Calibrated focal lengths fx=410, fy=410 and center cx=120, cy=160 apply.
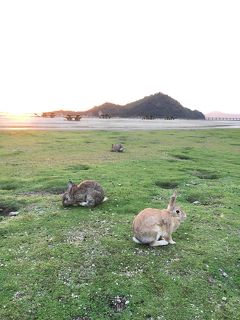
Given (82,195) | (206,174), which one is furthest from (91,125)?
(82,195)

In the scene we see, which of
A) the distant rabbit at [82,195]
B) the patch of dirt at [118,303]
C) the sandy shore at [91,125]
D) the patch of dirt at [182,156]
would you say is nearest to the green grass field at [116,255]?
the patch of dirt at [118,303]

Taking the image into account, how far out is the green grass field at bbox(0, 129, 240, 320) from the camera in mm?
8922

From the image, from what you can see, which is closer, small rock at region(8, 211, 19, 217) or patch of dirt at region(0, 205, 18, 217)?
small rock at region(8, 211, 19, 217)

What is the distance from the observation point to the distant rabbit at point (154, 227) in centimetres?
1131

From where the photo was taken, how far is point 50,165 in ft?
81.9

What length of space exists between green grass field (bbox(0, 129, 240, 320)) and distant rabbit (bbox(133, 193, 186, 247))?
0.24 m

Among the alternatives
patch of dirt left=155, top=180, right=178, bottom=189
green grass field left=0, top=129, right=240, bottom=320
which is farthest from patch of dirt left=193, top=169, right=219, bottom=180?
patch of dirt left=155, top=180, right=178, bottom=189

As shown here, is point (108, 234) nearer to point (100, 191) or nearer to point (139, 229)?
point (139, 229)

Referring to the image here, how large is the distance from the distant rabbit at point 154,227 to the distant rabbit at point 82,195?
11.8 feet

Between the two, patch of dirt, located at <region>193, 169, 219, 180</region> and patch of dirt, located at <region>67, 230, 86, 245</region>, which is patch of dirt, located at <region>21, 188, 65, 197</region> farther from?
patch of dirt, located at <region>193, 169, 219, 180</region>

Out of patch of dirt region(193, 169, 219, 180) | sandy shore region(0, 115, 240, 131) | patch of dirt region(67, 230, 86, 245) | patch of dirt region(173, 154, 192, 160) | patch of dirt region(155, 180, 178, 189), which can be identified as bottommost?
sandy shore region(0, 115, 240, 131)

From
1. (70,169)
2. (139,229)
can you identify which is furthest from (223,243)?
(70,169)

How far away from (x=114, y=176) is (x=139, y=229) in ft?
30.4

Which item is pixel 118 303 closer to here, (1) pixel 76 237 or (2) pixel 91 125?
(1) pixel 76 237
